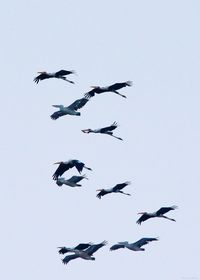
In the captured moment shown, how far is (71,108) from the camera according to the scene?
129m

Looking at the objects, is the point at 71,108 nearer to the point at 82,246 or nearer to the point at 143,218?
the point at 143,218

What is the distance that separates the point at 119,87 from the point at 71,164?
256 inches

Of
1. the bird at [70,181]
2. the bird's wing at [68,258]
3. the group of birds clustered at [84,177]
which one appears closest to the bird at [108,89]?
the group of birds clustered at [84,177]

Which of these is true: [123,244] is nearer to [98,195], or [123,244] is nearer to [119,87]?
[98,195]

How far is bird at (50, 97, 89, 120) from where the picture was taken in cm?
12925

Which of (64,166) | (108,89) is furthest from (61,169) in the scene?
(108,89)

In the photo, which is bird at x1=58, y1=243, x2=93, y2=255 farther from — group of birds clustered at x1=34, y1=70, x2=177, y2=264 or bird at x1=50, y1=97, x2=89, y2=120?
bird at x1=50, y1=97, x2=89, y2=120

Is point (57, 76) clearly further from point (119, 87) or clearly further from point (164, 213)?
point (164, 213)

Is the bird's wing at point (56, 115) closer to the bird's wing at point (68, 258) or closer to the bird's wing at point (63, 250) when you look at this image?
the bird's wing at point (63, 250)

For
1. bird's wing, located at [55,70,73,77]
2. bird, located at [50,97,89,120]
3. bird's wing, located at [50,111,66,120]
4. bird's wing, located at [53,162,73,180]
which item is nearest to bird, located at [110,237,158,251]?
bird's wing, located at [53,162,73,180]

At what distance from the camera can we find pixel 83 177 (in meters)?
130

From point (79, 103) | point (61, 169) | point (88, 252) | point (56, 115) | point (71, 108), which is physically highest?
point (79, 103)

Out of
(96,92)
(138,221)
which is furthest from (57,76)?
(138,221)

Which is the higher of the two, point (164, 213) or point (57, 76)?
point (57, 76)
